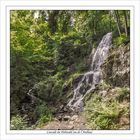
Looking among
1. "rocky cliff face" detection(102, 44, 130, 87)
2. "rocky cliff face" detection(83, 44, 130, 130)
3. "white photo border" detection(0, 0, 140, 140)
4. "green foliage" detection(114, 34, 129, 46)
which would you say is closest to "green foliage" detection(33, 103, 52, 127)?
"white photo border" detection(0, 0, 140, 140)

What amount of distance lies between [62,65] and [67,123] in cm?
73

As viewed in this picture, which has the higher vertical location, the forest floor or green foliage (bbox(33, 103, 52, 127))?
green foliage (bbox(33, 103, 52, 127))

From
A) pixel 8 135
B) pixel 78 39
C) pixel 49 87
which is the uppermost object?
pixel 78 39

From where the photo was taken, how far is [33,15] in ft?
28.0

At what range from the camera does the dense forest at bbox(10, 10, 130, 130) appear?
8508 mm

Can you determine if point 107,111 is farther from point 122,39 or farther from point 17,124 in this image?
point 17,124

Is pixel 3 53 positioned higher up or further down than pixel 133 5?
further down

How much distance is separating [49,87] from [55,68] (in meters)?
0.26

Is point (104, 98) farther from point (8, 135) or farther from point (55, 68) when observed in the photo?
point (8, 135)

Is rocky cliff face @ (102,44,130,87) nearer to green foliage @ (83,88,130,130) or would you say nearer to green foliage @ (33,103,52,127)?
green foliage @ (83,88,130,130)

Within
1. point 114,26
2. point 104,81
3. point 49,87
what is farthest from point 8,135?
point 114,26

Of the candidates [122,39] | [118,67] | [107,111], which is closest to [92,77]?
[118,67]

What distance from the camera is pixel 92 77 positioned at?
8594 mm

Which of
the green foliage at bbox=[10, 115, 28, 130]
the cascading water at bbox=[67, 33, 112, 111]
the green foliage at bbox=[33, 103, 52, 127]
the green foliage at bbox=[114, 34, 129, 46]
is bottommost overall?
the green foliage at bbox=[10, 115, 28, 130]
